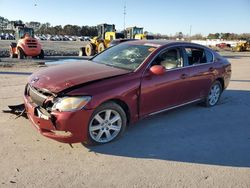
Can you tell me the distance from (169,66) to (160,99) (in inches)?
28.4

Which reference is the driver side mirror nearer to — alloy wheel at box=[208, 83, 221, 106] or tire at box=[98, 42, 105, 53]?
alloy wheel at box=[208, 83, 221, 106]

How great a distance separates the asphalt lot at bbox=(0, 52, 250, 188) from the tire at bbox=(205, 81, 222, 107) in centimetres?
100

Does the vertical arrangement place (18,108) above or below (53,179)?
above

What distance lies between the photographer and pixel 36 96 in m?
4.35

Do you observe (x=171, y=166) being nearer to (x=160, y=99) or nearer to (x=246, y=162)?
(x=246, y=162)

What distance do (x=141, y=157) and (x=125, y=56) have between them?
6.90ft

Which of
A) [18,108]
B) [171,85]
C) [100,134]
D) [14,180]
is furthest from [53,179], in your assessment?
[171,85]

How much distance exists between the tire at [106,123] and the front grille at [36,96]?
77 cm

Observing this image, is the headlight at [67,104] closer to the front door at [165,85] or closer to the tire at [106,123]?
the tire at [106,123]

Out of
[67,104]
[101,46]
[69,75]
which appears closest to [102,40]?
[101,46]

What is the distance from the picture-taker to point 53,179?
347 centimetres

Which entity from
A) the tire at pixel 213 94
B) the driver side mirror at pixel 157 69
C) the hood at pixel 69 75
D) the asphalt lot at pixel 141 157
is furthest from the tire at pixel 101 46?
the driver side mirror at pixel 157 69

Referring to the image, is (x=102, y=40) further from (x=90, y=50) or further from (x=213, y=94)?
(x=213, y=94)

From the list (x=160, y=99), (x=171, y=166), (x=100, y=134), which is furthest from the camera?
(x=160, y=99)
